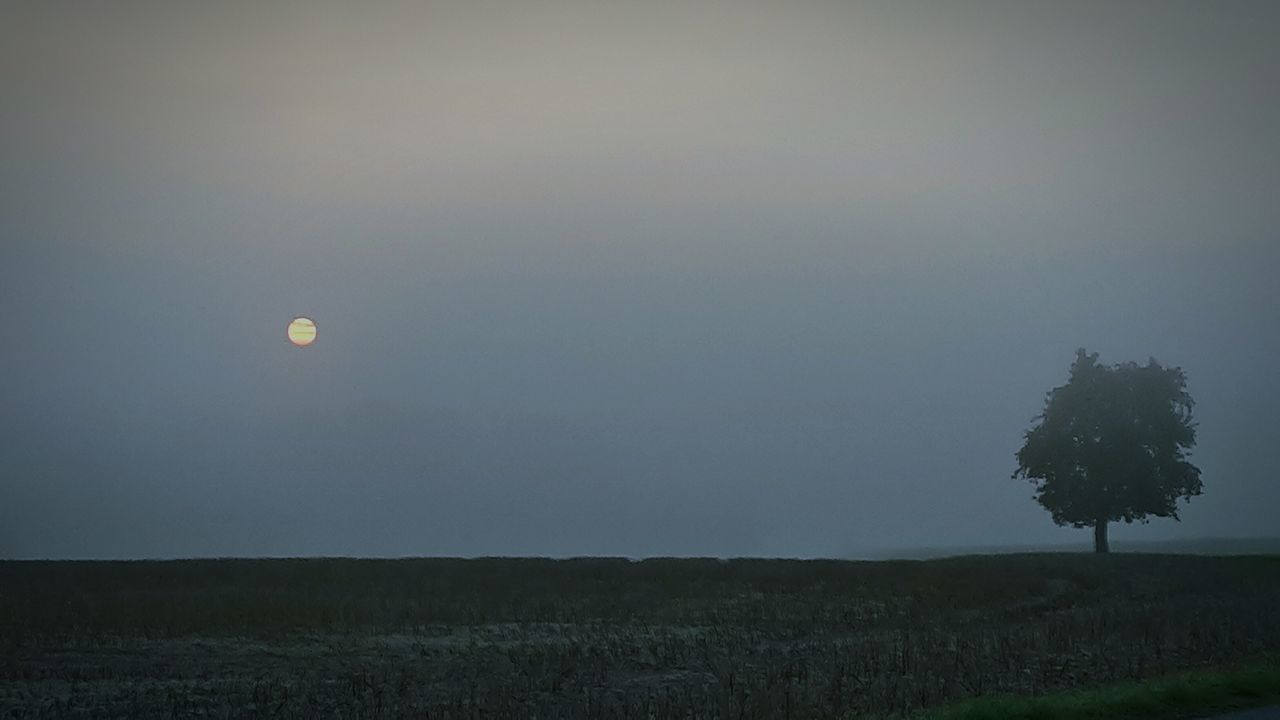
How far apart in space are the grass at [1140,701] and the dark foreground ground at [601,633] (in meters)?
1.63

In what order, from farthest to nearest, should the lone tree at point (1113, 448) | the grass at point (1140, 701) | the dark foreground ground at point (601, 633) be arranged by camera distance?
the lone tree at point (1113, 448) < the dark foreground ground at point (601, 633) < the grass at point (1140, 701)

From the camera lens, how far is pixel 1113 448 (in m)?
71.1

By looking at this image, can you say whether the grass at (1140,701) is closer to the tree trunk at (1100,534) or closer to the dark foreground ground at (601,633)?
the dark foreground ground at (601,633)

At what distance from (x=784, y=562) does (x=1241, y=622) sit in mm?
31692

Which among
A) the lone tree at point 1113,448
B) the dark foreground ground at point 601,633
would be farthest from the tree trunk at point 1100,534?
the dark foreground ground at point 601,633

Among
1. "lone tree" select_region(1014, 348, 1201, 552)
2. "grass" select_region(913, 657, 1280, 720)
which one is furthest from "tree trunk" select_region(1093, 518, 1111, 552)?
"grass" select_region(913, 657, 1280, 720)

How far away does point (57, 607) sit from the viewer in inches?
1774

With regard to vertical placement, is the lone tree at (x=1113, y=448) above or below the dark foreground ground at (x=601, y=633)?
above

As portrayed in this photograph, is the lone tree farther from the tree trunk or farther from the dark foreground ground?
the dark foreground ground

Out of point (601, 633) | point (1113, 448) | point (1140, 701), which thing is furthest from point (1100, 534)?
point (1140, 701)

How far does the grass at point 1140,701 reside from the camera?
18156 mm

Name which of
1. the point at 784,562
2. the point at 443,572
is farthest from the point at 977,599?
the point at 443,572

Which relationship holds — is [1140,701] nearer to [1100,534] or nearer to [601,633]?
[601,633]

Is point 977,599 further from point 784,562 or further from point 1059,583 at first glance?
point 784,562
